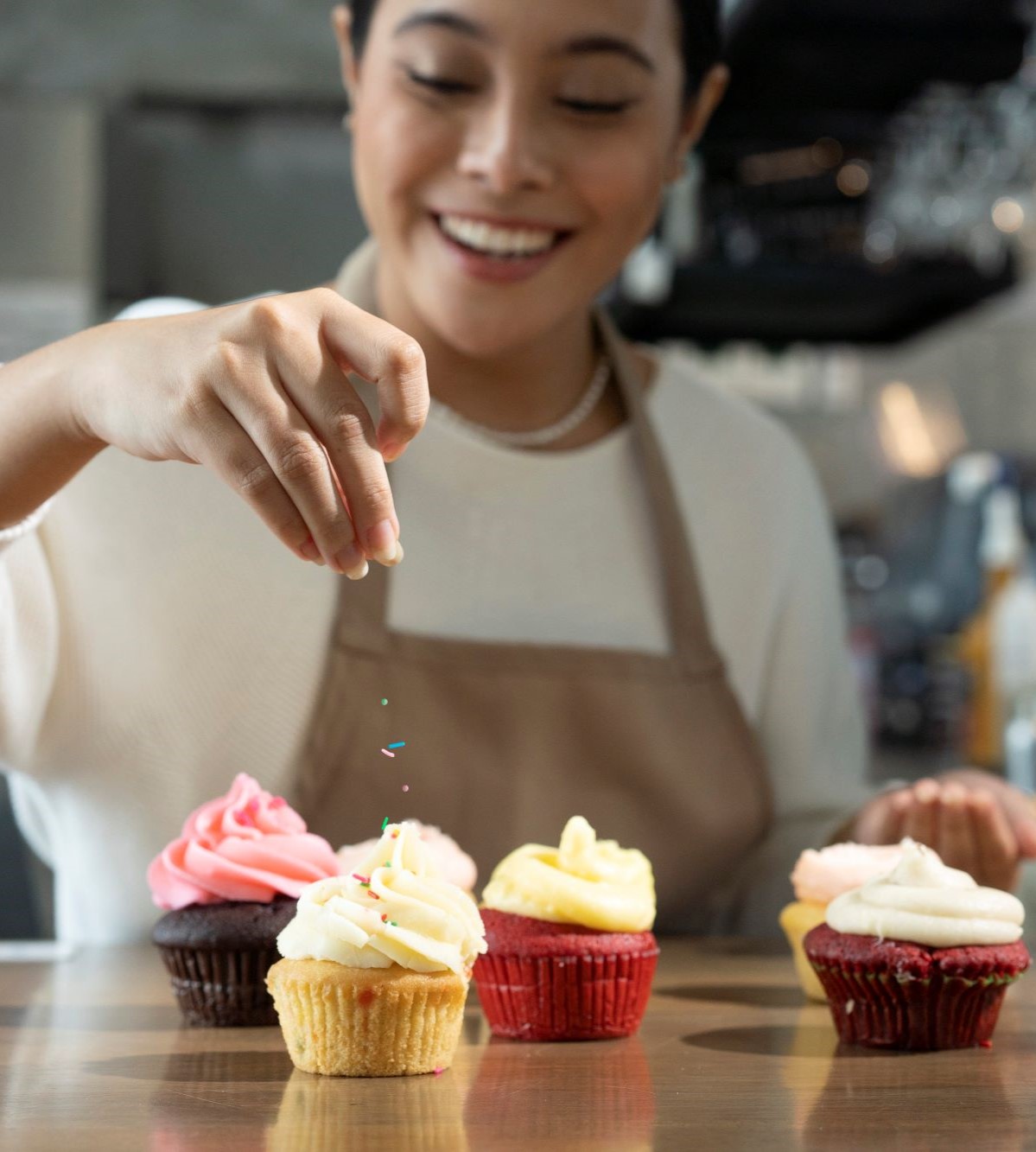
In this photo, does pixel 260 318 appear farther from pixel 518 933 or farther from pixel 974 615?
pixel 974 615

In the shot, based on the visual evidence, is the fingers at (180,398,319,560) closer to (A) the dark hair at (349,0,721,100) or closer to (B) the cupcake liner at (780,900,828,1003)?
(B) the cupcake liner at (780,900,828,1003)

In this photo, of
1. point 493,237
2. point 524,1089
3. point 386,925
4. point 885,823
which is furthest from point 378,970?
point 493,237

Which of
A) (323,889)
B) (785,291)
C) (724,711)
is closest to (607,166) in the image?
(724,711)

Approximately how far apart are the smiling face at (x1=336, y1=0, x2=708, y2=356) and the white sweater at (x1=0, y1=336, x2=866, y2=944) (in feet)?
0.75

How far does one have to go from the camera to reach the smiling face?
5.02 ft

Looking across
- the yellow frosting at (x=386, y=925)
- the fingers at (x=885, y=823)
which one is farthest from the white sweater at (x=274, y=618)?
the yellow frosting at (x=386, y=925)

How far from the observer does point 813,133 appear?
7.98 feet

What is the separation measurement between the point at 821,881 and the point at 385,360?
62 cm

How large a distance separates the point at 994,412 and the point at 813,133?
1711 millimetres

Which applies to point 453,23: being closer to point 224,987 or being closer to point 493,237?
point 493,237

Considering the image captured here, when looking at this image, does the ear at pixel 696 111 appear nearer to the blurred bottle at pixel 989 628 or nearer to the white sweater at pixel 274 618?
the white sweater at pixel 274 618

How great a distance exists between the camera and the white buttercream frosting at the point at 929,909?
1.12 m

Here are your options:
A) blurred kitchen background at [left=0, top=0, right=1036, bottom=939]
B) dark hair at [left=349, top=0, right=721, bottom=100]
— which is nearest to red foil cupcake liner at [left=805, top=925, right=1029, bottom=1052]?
dark hair at [left=349, top=0, right=721, bottom=100]

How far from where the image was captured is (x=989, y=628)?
3590 mm
